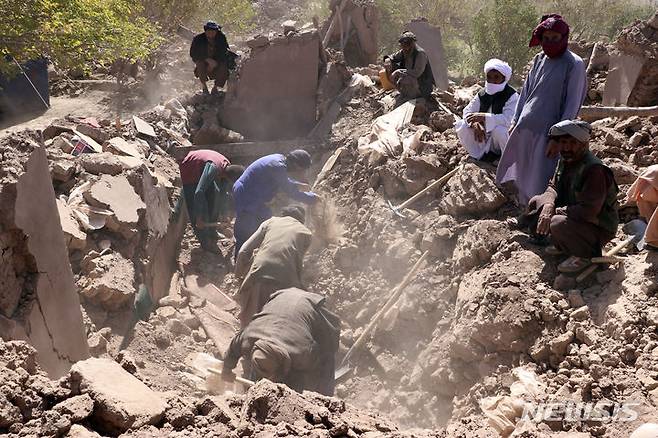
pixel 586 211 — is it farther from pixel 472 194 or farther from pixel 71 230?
pixel 71 230

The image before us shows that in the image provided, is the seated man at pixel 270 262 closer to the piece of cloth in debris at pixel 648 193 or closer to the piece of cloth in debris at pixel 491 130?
the piece of cloth in debris at pixel 491 130

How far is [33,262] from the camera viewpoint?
135 inches

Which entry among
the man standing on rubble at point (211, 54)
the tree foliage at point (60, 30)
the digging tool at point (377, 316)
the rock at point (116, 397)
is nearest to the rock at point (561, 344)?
the digging tool at point (377, 316)

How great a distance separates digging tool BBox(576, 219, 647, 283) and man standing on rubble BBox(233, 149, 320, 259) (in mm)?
3212

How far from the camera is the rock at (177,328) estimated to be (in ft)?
18.8

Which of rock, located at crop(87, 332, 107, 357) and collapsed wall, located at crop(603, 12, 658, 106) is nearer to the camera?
rock, located at crop(87, 332, 107, 357)

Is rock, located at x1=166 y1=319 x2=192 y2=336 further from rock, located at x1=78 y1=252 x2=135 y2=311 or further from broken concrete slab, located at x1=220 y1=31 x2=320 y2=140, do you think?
broken concrete slab, located at x1=220 y1=31 x2=320 y2=140

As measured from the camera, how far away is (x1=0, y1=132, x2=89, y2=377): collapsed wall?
3188mm

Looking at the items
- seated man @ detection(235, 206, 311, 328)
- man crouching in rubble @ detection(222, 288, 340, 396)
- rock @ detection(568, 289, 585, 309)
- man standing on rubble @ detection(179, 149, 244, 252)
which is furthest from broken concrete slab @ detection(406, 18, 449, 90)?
rock @ detection(568, 289, 585, 309)

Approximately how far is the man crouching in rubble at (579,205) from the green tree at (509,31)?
1415cm

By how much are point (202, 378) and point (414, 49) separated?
5364mm

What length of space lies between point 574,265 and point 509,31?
1512cm

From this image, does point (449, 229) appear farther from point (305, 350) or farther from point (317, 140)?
point (317, 140)

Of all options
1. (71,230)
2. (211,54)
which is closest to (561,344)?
(71,230)
